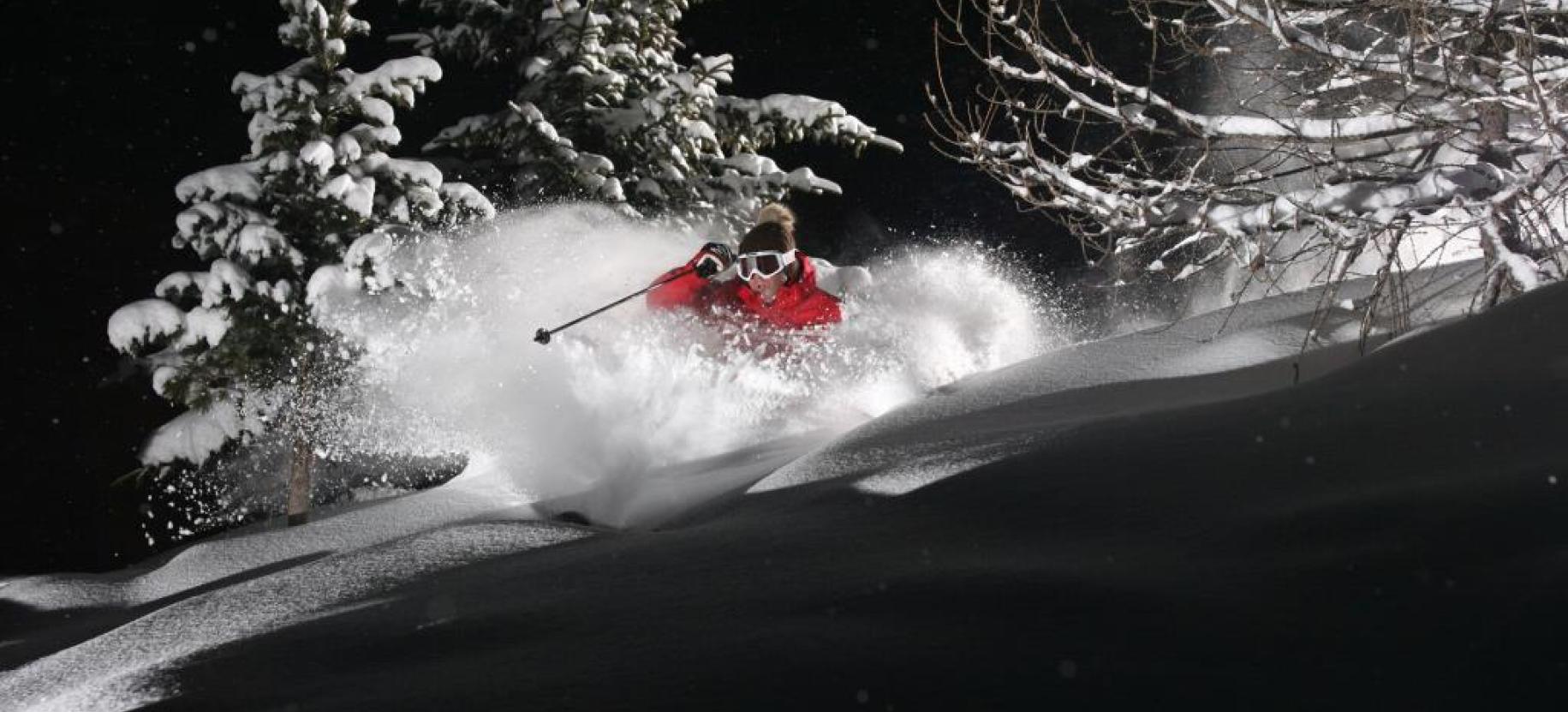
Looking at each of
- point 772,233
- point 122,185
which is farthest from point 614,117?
point 122,185

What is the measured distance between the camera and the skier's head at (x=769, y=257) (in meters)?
9.17

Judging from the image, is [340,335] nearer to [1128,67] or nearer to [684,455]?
[684,455]

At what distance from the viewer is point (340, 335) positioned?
1010 cm

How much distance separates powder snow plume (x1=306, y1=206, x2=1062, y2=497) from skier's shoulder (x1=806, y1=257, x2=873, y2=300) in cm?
26

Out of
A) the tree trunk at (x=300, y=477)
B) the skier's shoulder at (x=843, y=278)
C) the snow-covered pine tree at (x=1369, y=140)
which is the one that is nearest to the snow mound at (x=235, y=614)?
the snow-covered pine tree at (x=1369, y=140)

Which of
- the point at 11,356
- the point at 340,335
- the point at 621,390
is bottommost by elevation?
the point at 621,390

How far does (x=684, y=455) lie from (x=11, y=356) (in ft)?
61.9

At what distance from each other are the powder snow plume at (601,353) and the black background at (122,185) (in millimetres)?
6411

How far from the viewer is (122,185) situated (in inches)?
908

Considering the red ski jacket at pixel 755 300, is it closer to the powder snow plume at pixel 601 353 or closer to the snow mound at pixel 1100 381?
the powder snow plume at pixel 601 353

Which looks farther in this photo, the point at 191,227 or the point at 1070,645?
the point at 191,227

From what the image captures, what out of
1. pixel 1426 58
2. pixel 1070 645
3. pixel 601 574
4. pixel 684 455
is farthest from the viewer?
pixel 684 455

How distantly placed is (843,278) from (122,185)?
56.6 feet

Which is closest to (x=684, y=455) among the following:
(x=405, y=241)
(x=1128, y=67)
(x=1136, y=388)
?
(x=1136, y=388)
